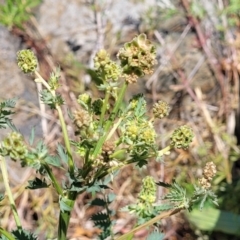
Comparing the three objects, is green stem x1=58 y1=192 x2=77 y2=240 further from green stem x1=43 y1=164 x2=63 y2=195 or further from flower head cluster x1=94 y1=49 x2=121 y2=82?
flower head cluster x1=94 y1=49 x2=121 y2=82

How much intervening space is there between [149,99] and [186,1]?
52cm

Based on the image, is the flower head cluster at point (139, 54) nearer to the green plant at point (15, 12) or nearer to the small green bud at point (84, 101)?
the small green bud at point (84, 101)

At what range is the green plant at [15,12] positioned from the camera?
8.48 ft

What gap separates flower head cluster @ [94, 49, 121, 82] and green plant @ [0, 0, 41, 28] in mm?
1708

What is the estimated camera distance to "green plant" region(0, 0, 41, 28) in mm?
2586

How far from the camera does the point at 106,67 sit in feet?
3.11

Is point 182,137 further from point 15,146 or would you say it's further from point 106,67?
point 15,146

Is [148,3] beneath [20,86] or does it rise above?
above

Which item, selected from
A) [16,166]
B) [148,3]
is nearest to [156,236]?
[16,166]

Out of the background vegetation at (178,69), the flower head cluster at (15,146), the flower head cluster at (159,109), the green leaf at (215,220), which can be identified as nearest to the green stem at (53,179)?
the flower head cluster at (15,146)

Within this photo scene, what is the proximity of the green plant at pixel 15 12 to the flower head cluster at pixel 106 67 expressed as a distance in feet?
5.60

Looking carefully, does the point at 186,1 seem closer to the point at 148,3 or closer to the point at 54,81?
the point at 148,3

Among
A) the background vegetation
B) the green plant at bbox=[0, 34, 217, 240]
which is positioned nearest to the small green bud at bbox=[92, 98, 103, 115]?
the green plant at bbox=[0, 34, 217, 240]

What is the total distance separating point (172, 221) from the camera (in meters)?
2.47
